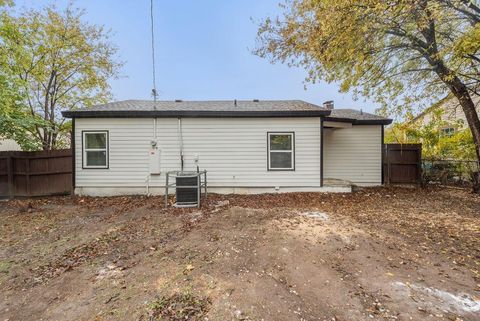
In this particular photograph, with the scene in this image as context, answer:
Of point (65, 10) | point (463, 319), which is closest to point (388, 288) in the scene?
point (463, 319)

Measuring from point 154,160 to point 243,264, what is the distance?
234 inches

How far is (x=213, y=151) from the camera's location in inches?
338

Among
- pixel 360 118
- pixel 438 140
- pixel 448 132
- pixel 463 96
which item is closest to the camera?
pixel 463 96

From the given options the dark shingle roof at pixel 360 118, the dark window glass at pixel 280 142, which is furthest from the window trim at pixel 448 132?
the dark window glass at pixel 280 142

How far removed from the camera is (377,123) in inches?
399

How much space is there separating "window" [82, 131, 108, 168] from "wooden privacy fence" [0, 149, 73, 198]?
2.10 ft

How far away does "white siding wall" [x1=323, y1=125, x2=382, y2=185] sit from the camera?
33.8 ft

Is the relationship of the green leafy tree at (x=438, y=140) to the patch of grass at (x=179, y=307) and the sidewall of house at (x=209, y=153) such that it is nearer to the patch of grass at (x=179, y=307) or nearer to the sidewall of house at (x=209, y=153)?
the sidewall of house at (x=209, y=153)

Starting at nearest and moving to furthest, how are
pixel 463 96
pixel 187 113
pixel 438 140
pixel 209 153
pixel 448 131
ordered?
pixel 463 96 < pixel 187 113 < pixel 209 153 < pixel 438 140 < pixel 448 131

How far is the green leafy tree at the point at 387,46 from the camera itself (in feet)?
20.2

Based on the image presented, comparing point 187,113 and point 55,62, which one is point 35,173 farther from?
point 55,62

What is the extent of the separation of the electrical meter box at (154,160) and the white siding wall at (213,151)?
16cm

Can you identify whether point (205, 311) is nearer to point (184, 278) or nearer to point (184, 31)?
point (184, 278)

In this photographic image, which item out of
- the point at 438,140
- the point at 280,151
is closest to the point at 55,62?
the point at 280,151
